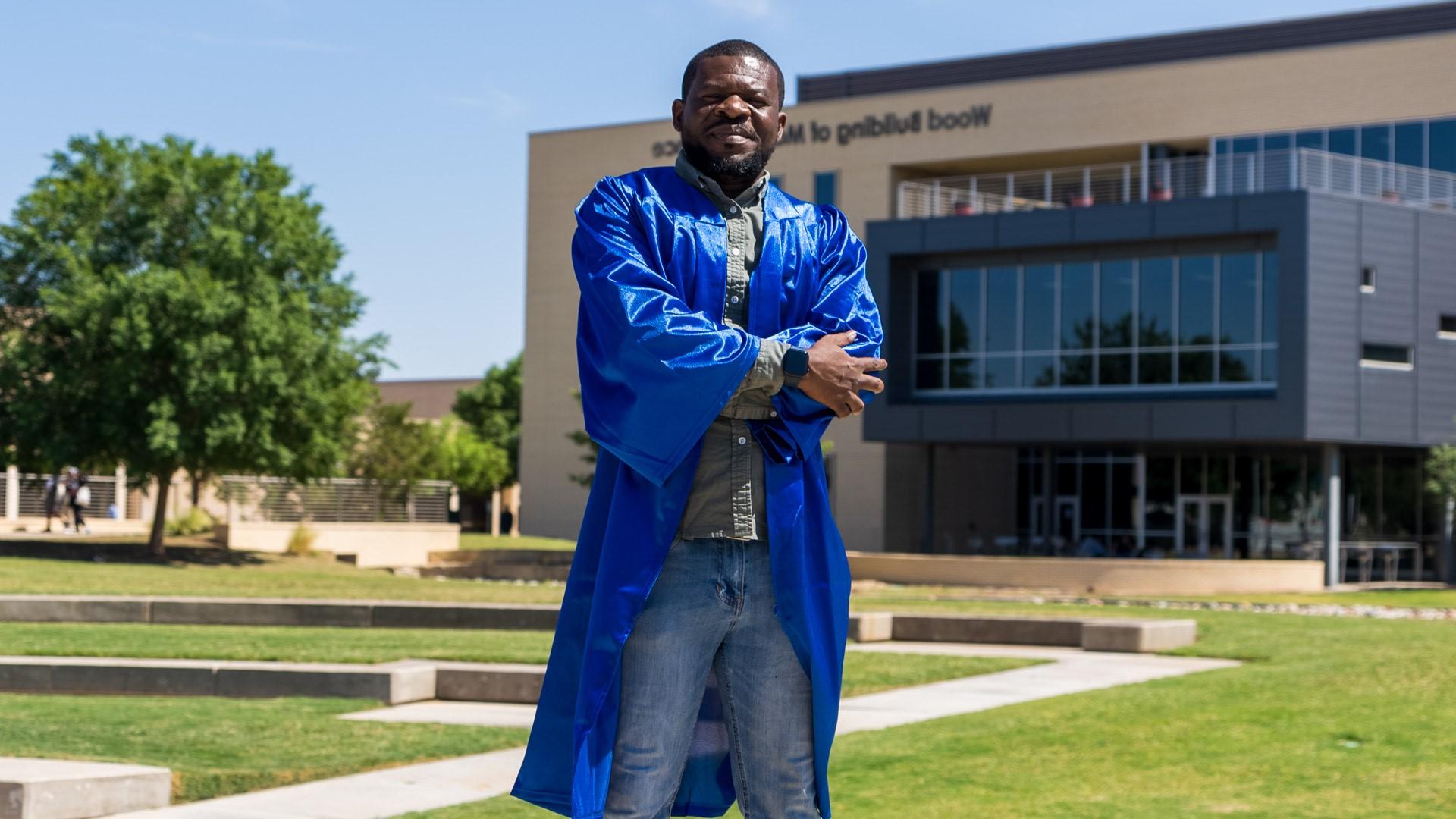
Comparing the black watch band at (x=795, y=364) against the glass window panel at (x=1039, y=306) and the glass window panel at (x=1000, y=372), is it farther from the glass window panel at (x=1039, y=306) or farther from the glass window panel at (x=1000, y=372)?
the glass window panel at (x=1000, y=372)

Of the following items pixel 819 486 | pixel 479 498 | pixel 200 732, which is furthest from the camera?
pixel 479 498

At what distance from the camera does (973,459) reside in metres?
49.4

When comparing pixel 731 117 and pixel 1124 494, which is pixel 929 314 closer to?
pixel 1124 494

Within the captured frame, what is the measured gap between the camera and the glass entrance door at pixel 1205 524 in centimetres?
4341

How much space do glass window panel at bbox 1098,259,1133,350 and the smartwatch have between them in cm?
3868

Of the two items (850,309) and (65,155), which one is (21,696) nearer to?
(850,309)

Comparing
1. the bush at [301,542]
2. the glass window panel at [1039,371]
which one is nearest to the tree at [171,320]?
the bush at [301,542]

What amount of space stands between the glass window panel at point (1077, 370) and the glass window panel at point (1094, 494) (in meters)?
4.54

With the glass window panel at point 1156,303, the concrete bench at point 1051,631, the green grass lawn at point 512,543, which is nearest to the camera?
the concrete bench at point 1051,631

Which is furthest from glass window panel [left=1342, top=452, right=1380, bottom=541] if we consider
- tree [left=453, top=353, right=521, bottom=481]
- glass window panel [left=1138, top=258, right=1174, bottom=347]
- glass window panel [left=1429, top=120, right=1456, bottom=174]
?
tree [left=453, top=353, right=521, bottom=481]

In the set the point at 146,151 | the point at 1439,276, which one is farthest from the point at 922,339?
the point at 146,151

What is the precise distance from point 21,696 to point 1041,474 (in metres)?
39.7

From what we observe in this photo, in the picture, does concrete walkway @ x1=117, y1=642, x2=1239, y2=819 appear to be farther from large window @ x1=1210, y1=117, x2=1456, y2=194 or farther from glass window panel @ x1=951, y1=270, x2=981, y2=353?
glass window panel @ x1=951, y1=270, x2=981, y2=353

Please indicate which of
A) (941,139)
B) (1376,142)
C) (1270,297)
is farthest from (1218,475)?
(941,139)
